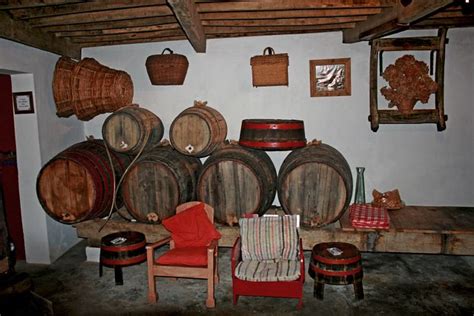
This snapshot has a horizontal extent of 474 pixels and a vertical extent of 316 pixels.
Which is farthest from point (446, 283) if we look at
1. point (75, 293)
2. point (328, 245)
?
point (75, 293)

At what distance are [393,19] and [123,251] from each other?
129 inches

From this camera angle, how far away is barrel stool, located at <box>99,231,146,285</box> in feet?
12.0

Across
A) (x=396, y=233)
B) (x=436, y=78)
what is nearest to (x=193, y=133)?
(x=396, y=233)

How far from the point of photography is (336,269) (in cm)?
327

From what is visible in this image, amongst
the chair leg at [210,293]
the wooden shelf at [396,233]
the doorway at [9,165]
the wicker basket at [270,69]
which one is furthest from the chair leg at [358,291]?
the doorway at [9,165]

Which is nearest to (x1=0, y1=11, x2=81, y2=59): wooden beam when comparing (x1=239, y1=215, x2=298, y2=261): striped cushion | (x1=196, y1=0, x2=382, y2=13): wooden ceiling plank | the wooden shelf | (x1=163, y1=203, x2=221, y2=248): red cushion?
(x1=196, y1=0, x2=382, y2=13): wooden ceiling plank

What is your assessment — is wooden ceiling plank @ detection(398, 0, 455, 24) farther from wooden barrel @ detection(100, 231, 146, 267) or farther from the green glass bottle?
wooden barrel @ detection(100, 231, 146, 267)

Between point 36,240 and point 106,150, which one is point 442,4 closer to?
point 106,150

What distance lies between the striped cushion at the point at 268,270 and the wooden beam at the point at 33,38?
3068mm

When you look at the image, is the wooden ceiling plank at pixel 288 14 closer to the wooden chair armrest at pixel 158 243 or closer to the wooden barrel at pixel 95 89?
the wooden barrel at pixel 95 89

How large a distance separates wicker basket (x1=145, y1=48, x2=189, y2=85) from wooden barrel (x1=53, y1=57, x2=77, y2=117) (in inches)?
34.4

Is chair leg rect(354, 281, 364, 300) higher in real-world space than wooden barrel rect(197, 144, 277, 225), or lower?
lower

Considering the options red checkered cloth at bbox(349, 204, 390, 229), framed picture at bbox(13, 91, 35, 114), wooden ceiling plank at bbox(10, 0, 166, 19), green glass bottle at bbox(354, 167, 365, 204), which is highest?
wooden ceiling plank at bbox(10, 0, 166, 19)

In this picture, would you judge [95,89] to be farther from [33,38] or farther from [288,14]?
[288,14]
